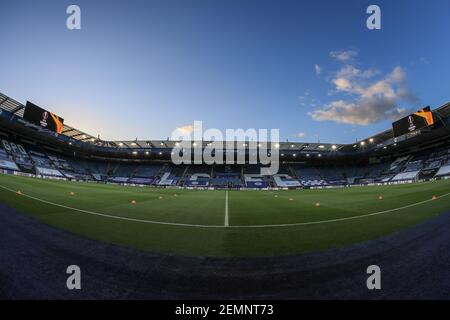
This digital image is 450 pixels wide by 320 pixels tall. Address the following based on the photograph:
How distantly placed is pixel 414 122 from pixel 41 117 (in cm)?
7262

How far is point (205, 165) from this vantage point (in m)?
70.6

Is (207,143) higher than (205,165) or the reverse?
higher

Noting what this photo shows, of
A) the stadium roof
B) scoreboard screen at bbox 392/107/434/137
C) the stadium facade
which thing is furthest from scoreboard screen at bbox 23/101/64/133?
scoreboard screen at bbox 392/107/434/137

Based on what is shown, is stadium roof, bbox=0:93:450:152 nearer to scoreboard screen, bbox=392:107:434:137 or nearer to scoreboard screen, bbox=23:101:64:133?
scoreboard screen, bbox=23:101:64:133

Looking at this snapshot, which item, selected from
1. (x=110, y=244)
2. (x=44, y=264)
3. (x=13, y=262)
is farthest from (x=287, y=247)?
(x=13, y=262)

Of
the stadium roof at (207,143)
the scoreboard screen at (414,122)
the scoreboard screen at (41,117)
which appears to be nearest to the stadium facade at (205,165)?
the stadium roof at (207,143)

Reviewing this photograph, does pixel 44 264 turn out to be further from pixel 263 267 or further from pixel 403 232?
pixel 403 232

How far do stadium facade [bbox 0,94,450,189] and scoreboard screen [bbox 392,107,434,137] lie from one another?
59.9 inches

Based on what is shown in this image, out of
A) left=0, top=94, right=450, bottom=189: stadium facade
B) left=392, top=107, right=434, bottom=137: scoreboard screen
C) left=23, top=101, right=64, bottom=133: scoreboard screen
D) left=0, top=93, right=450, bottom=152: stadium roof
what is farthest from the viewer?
left=0, top=93, right=450, bottom=152: stadium roof

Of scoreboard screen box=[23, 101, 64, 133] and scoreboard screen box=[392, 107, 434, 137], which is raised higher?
scoreboard screen box=[23, 101, 64, 133]

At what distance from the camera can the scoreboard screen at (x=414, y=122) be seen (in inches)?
1351

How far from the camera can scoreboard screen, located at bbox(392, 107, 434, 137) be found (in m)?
34.3

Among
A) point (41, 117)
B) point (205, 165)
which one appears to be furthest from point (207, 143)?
point (41, 117)

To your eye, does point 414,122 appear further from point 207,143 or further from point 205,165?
point 205,165
